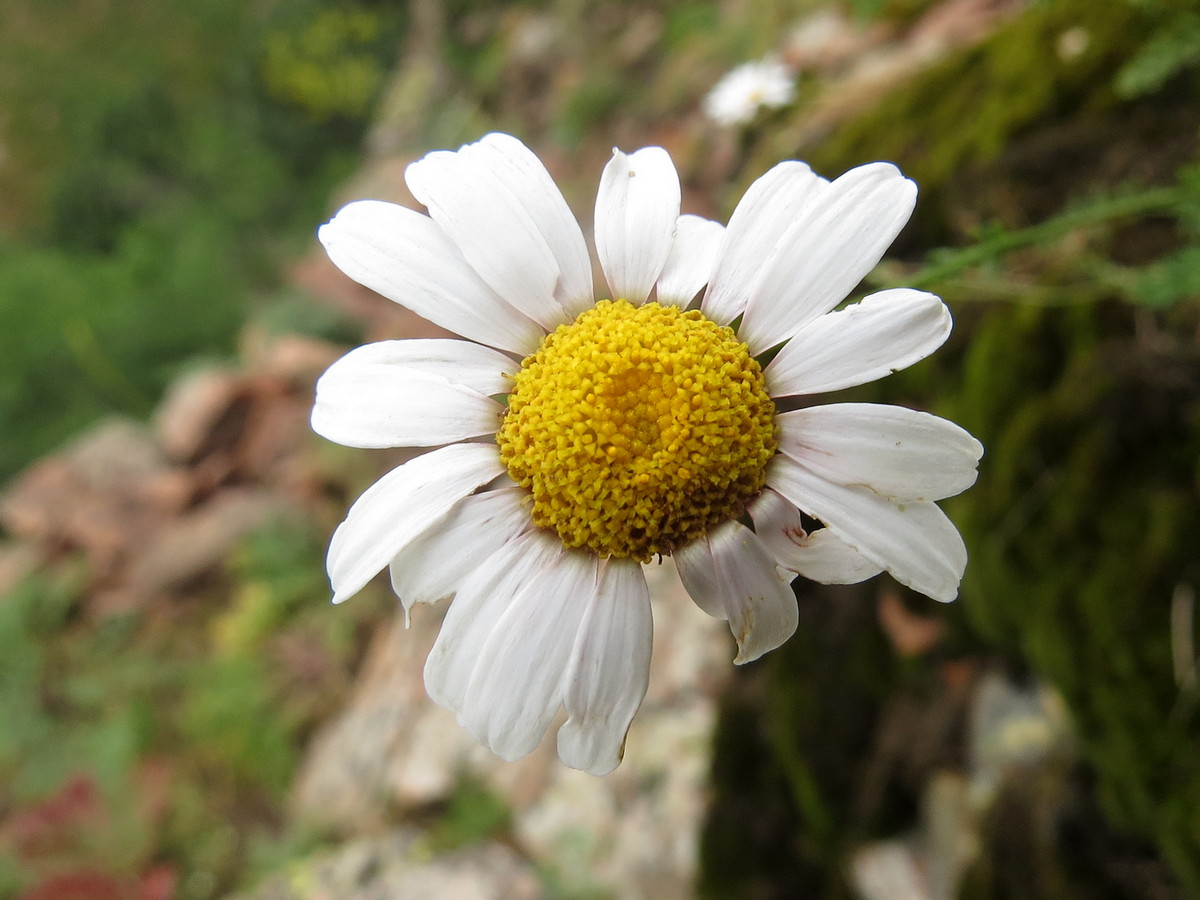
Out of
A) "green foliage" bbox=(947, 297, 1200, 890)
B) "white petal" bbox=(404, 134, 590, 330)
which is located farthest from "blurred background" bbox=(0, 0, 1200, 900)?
"white petal" bbox=(404, 134, 590, 330)

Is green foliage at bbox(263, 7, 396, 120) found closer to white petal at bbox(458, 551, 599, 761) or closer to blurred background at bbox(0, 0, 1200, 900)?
blurred background at bbox(0, 0, 1200, 900)

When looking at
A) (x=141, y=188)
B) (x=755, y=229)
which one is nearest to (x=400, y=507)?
(x=755, y=229)

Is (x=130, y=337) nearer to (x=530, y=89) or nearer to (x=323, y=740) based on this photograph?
(x=530, y=89)

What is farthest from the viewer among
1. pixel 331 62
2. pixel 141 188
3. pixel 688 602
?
pixel 141 188

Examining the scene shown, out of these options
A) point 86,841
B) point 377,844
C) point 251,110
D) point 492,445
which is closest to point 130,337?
point 251,110

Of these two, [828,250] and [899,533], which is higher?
[828,250]

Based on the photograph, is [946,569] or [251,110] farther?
[251,110]

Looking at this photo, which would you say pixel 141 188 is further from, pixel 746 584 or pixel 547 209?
pixel 746 584
